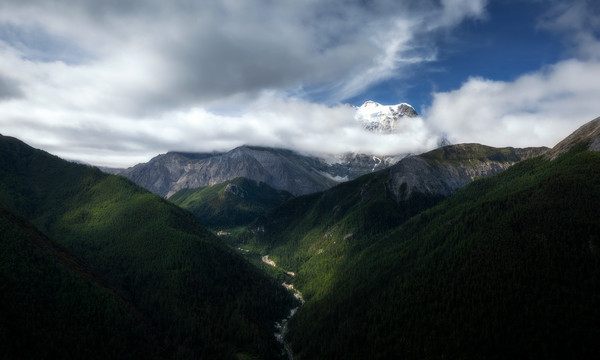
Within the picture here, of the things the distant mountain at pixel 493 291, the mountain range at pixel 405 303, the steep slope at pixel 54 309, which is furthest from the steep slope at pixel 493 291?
the steep slope at pixel 54 309

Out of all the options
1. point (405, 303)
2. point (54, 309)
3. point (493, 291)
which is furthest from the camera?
point (405, 303)

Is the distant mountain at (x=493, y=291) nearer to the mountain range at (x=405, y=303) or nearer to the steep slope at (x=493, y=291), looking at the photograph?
the steep slope at (x=493, y=291)

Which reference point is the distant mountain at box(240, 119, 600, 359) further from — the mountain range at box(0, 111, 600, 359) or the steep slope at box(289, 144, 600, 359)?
the mountain range at box(0, 111, 600, 359)

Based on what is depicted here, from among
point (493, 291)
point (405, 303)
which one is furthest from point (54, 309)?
point (493, 291)

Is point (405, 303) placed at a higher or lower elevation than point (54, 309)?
lower

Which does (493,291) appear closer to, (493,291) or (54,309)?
(493,291)

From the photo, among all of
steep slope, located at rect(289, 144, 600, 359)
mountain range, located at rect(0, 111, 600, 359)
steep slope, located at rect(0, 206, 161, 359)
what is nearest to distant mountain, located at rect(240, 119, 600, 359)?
steep slope, located at rect(289, 144, 600, 359)
